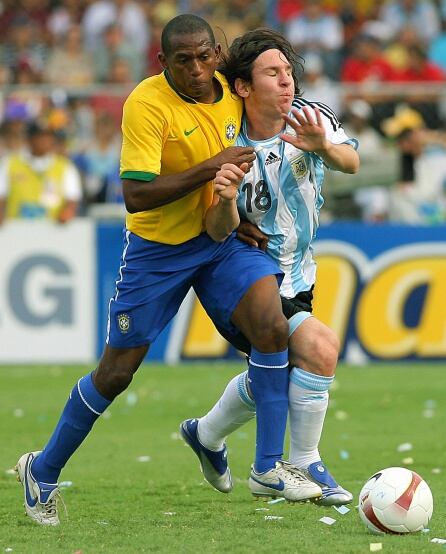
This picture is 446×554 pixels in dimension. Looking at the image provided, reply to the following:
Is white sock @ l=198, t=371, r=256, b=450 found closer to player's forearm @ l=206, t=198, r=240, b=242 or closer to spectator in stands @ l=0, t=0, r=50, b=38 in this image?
player's forearm @ l=206, t=198, r=240, b=242

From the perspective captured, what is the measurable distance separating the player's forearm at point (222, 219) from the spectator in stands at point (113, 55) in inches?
408

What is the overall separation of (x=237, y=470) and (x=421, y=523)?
7.42 feet

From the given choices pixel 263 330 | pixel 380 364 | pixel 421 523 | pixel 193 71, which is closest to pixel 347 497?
pixel 421 523

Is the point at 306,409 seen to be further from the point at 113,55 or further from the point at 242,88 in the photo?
the point at 113,55

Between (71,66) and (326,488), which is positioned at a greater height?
(71,66)

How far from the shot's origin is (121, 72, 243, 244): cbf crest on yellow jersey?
18.1 ft

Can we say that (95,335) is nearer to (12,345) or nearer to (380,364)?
(12,345)

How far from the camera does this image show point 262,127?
5.99 m

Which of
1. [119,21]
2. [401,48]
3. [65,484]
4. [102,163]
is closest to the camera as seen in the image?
[65,484]

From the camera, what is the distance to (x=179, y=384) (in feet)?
37.4

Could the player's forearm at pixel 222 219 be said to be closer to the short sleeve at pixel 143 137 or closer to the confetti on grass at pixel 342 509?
the short sleeve at pixel 143 137

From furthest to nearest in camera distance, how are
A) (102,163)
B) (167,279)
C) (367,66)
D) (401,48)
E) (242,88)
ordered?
1. (401,48)
2. (367,66)
3. (102,163)
4. (242,88)
5. (167,279)

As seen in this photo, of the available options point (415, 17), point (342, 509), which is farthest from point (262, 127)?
point (415, 17)

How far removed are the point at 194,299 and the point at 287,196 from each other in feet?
21.9
